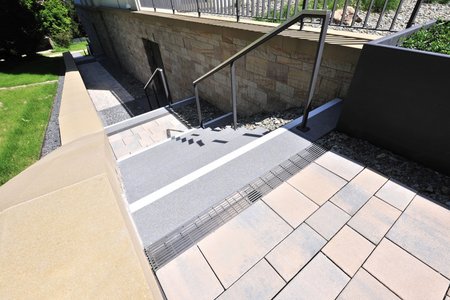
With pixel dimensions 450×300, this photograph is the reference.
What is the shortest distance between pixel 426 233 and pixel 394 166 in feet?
1.99

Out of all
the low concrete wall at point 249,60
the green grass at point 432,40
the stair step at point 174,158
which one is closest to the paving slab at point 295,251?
the stair step at point 174,158

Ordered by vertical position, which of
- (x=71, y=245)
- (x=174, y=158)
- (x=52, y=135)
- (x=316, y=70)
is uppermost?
(x=316, y=70)

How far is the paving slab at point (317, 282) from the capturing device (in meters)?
1.24

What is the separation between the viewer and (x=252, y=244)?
1.48 meters

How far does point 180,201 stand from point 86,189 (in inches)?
25.7

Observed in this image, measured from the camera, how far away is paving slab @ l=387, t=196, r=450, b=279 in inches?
52.0

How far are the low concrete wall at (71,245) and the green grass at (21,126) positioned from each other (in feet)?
8.24

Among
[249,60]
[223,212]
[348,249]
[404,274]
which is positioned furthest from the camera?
[249,60]

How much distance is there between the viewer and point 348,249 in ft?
4.63

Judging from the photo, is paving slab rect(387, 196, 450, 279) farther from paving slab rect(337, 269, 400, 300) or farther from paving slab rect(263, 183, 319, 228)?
paving slab rect(263, 183, 319, 228)

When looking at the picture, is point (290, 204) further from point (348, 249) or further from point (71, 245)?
point (71, 245)

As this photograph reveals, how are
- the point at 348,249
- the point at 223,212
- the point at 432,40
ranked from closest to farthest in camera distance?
the point at 348,249 < the point at 223,212 < the point at 432,40

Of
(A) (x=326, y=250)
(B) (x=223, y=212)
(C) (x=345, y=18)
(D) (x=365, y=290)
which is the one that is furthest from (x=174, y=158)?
(C) (x=345, y=18)

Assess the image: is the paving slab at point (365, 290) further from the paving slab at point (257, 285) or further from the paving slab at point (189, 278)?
the paving slab at point (189, 278)
